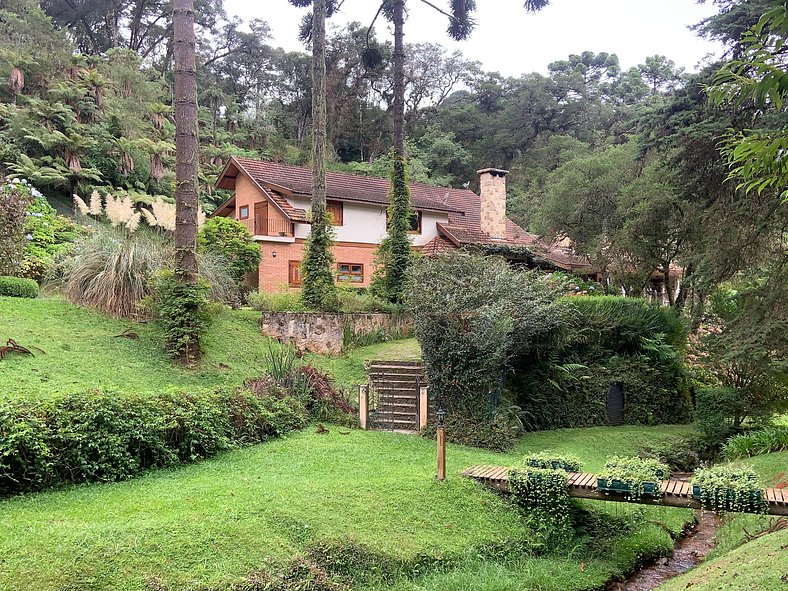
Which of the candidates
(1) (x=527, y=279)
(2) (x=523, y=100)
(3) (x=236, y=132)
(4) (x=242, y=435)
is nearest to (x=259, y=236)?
(1) (x=527, y=279)

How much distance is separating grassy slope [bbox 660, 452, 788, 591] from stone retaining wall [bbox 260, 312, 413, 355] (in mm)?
9420

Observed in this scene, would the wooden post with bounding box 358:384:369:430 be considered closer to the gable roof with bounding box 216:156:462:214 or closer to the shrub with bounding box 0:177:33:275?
the shrub with bounding box 0:177:33:275

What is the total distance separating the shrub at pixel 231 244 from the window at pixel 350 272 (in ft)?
20.7

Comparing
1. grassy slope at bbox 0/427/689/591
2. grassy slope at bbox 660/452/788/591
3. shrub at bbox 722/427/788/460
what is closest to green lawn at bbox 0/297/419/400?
grassy slope at bbox 0/427/689/591

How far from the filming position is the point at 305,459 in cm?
900

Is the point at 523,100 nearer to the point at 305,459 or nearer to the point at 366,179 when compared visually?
the point at 366,179

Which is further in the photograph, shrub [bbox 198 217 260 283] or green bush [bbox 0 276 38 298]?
shrub [bbox 198 217 260 283]

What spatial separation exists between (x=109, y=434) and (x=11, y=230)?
809 cm

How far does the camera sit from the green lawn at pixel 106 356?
9414 mm

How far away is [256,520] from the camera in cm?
639

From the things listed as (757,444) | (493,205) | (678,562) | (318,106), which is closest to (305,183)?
(318,106)

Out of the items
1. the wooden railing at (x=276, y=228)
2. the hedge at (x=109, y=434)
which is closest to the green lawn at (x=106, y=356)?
the hedge at (x=109, y=434)

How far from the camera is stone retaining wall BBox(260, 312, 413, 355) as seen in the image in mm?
14992

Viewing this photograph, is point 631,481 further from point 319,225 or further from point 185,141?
point 319,225
